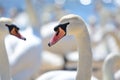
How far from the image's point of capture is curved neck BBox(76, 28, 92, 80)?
259 cm

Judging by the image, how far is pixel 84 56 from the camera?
8.56 ft

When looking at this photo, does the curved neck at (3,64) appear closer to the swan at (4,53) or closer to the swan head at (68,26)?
the swan at (4,53)

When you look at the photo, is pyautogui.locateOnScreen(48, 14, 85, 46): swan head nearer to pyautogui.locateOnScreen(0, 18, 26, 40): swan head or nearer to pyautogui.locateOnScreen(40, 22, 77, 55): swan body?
pyautogui.locateOnScreen(0, 18, 26, 40): swan head

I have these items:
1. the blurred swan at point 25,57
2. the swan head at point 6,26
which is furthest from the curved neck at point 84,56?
the blurred swan at point 25,57

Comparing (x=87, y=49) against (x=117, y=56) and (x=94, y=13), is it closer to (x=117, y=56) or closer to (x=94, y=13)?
(x=117, y=56)

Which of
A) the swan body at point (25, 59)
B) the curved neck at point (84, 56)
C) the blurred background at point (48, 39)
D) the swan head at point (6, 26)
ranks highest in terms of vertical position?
the blurred background at point (48, 39)

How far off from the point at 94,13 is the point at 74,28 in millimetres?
10009

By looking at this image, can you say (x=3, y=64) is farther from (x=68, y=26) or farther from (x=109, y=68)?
(x=109, y=68)

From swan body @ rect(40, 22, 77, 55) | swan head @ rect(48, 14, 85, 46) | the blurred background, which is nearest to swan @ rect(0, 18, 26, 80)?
swan head @ rect(48, 14, 85, 46)

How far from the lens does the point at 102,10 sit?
11.1 meters

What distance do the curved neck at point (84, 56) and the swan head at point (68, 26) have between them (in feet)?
0.11

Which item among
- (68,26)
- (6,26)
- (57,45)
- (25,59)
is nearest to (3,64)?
(6,26)

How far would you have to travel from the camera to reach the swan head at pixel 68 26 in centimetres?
247

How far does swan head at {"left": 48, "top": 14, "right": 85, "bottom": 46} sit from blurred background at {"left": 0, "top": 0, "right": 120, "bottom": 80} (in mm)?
1274
